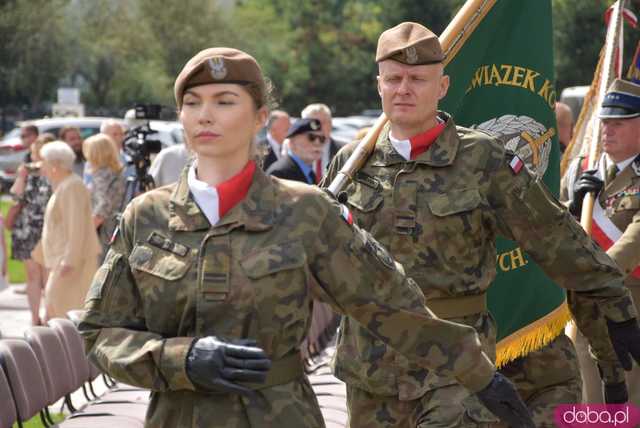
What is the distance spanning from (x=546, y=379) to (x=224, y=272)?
266 cm

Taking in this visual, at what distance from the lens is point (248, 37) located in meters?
55.7

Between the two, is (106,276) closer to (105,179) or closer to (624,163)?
(624,163)

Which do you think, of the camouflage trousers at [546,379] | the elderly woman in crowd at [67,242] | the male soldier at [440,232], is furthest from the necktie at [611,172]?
the elderly woman in crowd at [67,242]

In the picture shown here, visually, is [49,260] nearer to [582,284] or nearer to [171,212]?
[582,284]

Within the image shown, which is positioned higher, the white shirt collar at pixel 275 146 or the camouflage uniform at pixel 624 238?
the camouflage uniform at pixel 624 238

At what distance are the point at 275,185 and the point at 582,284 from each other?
1.72 meters

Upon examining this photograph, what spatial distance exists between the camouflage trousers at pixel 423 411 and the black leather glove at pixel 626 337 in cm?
50

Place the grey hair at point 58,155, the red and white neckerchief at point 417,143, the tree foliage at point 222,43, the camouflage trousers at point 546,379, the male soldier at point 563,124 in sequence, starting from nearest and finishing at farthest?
the red and white neckerchief at point 417,143 < the camouflage trousers at point 546,379 < the male soldier at point 563,124 < the grey hair at point 58,155 < the tree foliage at point 222,43

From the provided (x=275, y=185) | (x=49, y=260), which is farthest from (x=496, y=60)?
(x=49, y=260)

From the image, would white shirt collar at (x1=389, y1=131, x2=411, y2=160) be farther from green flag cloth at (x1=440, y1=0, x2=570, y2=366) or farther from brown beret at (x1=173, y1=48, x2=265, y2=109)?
brown beret at (x1=173, y1=48, x2=265, y2=109)

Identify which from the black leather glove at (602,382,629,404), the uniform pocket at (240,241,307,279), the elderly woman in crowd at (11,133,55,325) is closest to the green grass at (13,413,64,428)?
the black leather glove at (602,382,629,404)

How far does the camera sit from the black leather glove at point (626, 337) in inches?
197

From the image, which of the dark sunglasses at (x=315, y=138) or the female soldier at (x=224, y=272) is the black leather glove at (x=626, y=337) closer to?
the female soldier at (x=224, y=272)

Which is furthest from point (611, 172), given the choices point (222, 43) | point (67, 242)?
point (222, 43)
